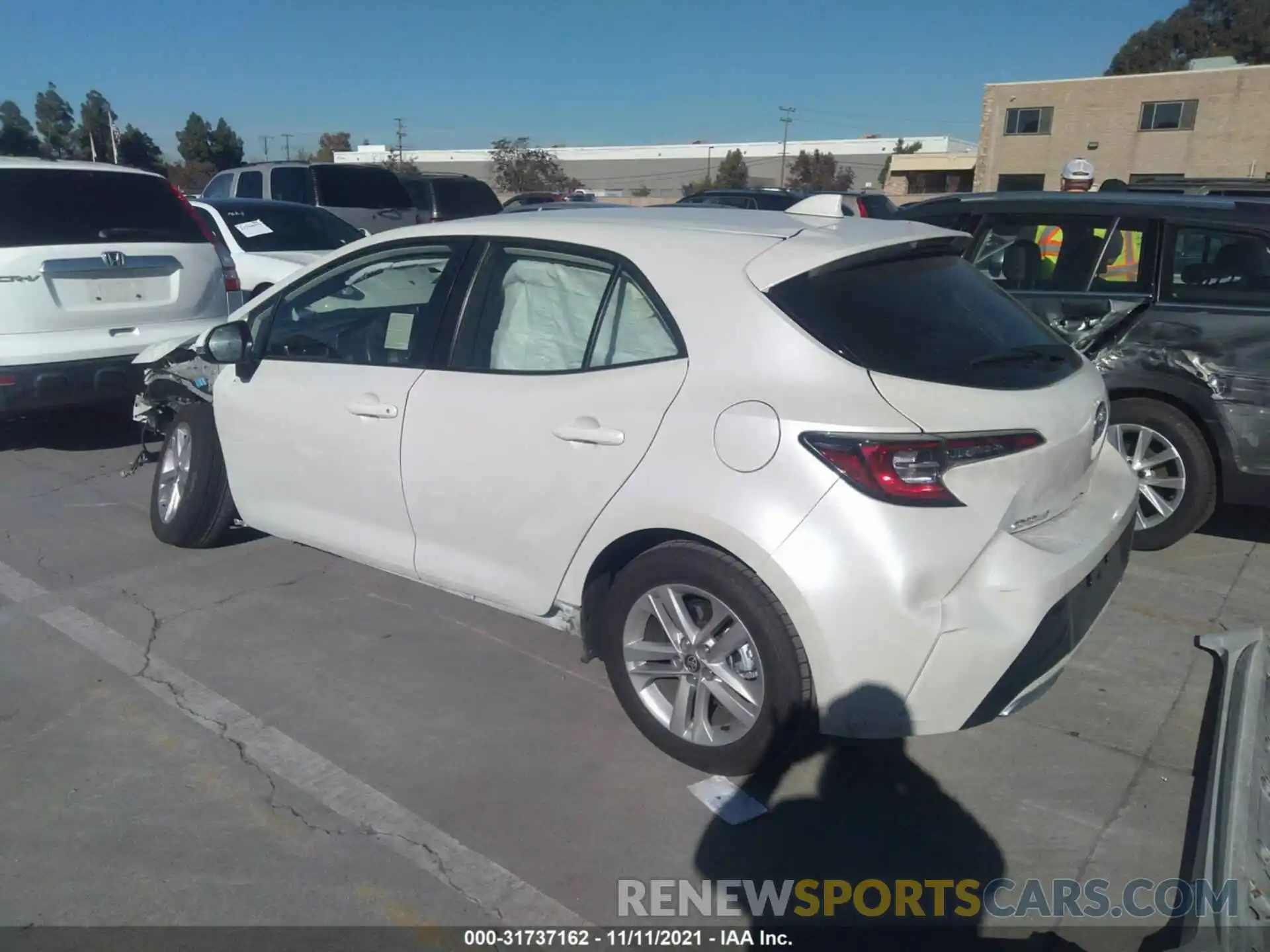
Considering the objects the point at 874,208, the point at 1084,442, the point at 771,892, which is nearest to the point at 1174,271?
the point at 1084,442

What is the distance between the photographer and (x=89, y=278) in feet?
21.0

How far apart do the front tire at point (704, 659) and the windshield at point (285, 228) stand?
813 cm

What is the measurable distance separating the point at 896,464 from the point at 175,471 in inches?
151

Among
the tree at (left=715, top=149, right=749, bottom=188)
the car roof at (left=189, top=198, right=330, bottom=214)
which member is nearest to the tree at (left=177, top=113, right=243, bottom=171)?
the tree at (left=715, top=149, right=749, bottom=188)

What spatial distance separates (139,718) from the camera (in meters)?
3.61

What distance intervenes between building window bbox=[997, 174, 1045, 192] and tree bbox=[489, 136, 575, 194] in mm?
26565

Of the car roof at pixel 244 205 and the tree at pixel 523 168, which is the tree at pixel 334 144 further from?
the car roof at pixel 244 205

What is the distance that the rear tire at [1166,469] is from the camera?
4918 mm

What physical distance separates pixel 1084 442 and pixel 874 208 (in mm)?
15885

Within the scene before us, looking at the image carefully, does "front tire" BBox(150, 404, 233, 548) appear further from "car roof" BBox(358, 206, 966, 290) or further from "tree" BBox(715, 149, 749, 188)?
"tree" BBox(715, 149, 749, 188)

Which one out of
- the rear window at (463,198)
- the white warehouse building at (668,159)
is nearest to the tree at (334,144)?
the white warehouse building at (668,159)

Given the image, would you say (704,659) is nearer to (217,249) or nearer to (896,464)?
(896,464)

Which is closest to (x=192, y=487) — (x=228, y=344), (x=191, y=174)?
(x=228, y=344)

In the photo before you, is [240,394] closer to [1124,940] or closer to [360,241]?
[360,241]
